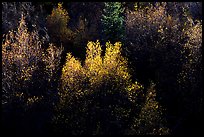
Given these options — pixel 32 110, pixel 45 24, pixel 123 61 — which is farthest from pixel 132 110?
pixel 45 24

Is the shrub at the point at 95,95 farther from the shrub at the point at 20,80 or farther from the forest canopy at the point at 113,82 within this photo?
the shrub at the point at 20,80

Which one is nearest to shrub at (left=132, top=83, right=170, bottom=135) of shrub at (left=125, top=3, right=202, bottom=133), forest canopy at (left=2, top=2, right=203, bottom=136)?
forest canopy at (left=2, top=2, right=203, bottom=136)

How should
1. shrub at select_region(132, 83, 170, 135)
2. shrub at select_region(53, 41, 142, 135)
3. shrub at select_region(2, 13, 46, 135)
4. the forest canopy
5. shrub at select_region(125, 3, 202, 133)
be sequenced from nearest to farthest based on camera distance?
shrub at select_region(132, 83, 170, 135)
shrub at select_region(53, 41, 142, 135)
the forest canopy
shrub at select_region(2, 13, 46, 135)
shrub at select_region(125, 3, 202, 133)

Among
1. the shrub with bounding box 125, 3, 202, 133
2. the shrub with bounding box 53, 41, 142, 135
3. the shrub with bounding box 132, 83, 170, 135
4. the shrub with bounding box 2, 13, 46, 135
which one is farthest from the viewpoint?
the shrub with bounding box 125, 3, 202, 133

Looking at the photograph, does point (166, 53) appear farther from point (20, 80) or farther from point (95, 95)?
point (20, 80)

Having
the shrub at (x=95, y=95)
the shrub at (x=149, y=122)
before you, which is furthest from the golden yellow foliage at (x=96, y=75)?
the shrub at (x=149, y=122)

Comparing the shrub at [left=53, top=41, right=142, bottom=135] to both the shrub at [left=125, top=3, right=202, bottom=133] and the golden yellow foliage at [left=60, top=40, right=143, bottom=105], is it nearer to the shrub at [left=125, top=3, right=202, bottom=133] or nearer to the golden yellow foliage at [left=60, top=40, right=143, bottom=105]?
the golden yellow foliage at [left=60, top=40, right=143, bottom=105]

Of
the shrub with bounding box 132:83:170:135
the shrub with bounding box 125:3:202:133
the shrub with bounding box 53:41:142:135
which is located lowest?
the shrub with bounding box 132:83:170:135

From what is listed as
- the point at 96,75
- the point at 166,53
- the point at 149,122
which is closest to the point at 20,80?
the point at 96,75

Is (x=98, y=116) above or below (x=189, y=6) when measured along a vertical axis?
below

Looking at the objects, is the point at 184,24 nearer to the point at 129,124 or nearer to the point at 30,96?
the point at 129,124

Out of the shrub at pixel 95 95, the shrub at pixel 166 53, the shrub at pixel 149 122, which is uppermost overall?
the shrub at pixel 166 53
